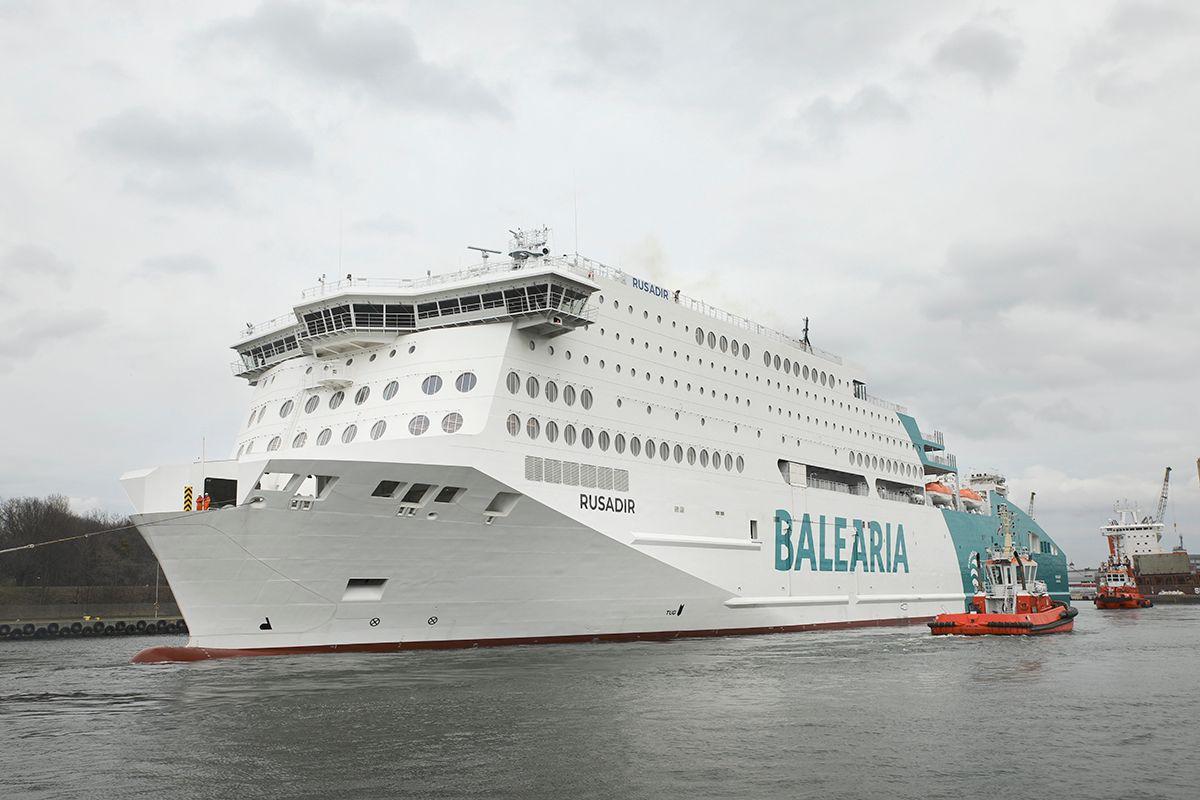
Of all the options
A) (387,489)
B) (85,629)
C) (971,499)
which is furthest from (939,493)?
(85,629)

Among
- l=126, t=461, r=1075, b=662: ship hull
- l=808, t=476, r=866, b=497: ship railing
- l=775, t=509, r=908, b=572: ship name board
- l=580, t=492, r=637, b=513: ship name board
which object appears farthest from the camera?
l=808, t=476, r=866, b=497: ship railing

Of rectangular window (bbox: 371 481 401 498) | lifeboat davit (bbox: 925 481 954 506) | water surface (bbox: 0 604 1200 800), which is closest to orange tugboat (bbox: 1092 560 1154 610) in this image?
lifeboat davit (bbox: 925 481 954 506)

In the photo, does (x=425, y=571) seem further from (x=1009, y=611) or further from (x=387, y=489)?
(x=1009, y=611)

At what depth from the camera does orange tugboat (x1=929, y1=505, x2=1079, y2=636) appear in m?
30.8

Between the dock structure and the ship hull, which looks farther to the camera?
the dock structure

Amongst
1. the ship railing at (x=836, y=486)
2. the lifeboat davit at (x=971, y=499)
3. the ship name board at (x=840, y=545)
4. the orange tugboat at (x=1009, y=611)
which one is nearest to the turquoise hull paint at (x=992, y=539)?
the lifeboat davit at (x=971, y=499)

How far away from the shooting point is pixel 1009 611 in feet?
109

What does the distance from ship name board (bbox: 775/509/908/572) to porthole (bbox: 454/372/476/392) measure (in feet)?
40.6

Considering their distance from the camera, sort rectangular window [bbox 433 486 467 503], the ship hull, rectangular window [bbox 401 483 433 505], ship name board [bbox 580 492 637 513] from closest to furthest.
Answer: the ship hull, rectangular window [bbox 401 483 433 505], rectangular window [bbox 433 486 467 503], ship name board [bbox 580 492 637 513]

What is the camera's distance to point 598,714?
13.7m

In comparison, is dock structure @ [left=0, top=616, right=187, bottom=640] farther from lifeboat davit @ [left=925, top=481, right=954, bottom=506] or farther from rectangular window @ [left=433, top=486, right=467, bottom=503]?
lifeboat davit @ [left=925, top=481, right=954, bottom=506]

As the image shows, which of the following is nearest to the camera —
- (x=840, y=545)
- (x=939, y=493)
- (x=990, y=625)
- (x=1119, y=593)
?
(x=990, y=625)

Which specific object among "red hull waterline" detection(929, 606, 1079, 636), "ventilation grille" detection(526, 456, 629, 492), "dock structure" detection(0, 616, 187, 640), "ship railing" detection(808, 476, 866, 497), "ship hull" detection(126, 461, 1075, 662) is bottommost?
"dock structure" detection(0, 616, 187, 640)

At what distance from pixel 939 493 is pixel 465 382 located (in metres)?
28.5
